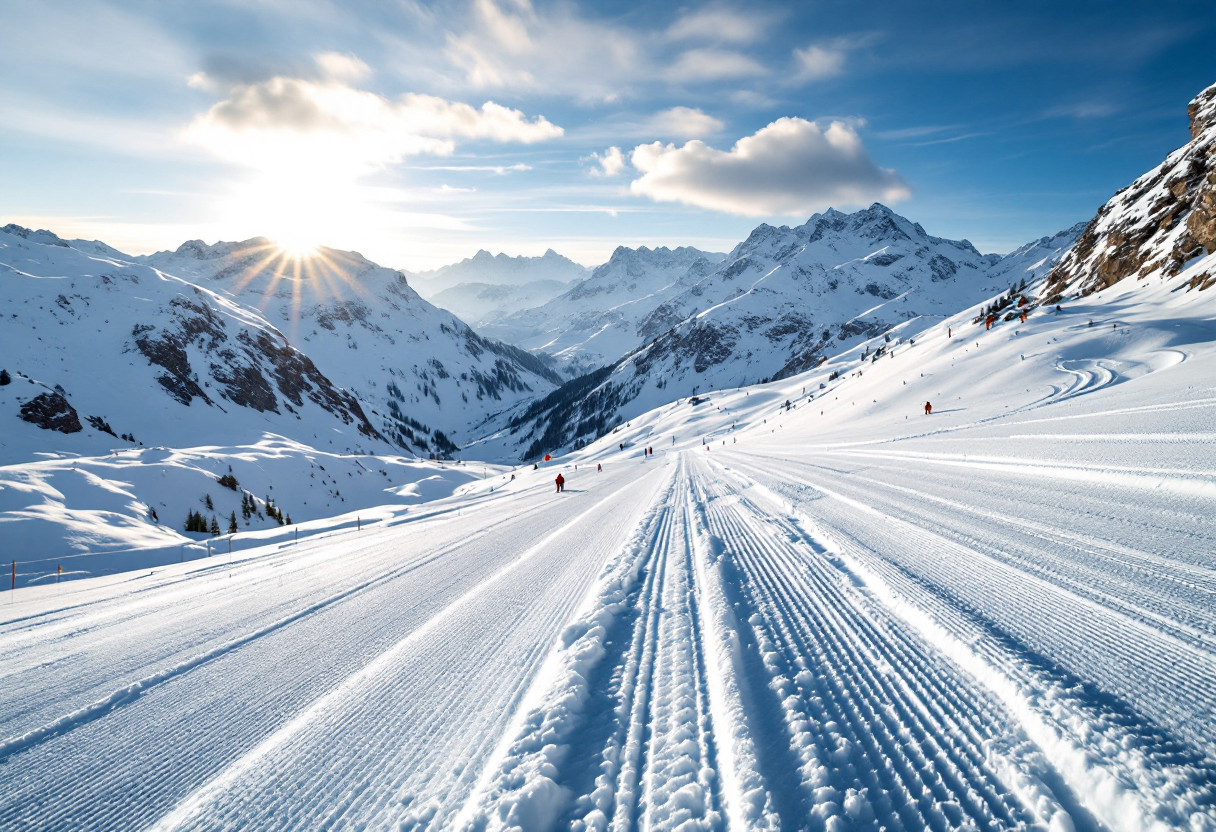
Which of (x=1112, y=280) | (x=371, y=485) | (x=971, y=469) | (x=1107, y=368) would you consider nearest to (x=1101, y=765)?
(x=971, y=469)

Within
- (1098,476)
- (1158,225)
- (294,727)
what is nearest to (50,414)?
(294,727)

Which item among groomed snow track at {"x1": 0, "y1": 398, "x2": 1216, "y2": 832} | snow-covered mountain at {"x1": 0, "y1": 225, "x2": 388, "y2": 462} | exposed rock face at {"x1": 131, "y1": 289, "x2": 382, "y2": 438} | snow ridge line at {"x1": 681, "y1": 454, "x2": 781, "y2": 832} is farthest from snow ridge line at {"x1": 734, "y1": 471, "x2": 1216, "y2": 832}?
exposed rock face at {"x1": 131, "y1": 289, "x2": 382, "y2": 438}

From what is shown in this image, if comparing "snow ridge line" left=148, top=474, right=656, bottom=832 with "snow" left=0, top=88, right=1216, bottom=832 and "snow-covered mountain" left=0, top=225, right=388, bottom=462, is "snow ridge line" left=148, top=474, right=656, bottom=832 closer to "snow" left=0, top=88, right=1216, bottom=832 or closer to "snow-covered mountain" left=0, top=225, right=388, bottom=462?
"snow" left=0, top=88, right=1216, bottom=832

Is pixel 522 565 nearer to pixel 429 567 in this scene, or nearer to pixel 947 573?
pixel 429 567

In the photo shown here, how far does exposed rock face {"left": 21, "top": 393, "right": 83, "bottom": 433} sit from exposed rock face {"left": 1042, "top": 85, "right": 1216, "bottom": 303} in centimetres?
9585

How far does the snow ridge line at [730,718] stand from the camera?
7.11 feet

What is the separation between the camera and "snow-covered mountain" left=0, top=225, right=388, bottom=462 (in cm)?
3597

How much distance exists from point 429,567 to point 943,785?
6.15 m

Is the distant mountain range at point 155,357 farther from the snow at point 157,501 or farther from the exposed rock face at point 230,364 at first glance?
the snow at point 157,501

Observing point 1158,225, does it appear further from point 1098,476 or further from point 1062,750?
point 1062,750

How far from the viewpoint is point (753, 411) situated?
76.1 meters

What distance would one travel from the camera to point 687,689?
3166mm

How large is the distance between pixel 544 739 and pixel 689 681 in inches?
41.4

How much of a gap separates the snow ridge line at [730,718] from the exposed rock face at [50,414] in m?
47.4
